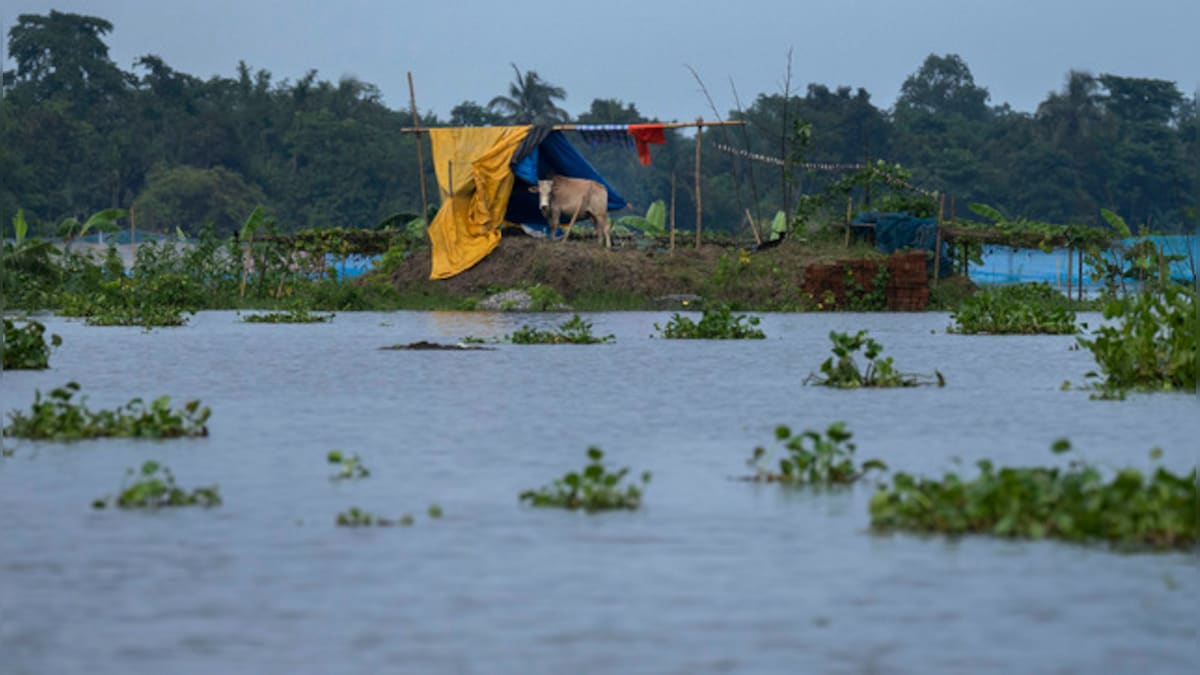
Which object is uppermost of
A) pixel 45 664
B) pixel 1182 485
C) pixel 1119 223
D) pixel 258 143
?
pixel 258 143

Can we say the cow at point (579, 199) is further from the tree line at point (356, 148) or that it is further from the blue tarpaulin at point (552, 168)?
the tree line at point (356, 148)

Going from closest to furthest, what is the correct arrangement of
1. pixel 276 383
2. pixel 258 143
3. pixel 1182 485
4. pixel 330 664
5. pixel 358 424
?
1. pixel 330 664
2. pixel 1182 485
3. pixel 358 424
4. pixel 276 383
5. pixel 258 143

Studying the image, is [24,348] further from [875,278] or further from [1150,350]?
[875,278]

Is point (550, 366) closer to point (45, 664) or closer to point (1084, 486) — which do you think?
point (1084, 486)

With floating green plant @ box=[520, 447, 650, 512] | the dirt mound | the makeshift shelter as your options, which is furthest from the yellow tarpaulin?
floating green plant @ box=[520, 447, 650, 512]

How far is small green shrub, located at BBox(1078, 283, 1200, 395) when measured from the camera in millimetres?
12500

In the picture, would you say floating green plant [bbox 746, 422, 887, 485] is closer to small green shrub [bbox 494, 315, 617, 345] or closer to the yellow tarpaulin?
small green shrub [bbox 494, 315, 617, 345]

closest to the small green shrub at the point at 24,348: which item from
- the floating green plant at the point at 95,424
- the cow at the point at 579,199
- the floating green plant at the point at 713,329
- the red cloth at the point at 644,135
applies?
the floating green plant at the point at 95,424

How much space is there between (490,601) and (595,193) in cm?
2618

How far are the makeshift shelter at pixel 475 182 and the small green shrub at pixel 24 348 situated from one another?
51.3 ft

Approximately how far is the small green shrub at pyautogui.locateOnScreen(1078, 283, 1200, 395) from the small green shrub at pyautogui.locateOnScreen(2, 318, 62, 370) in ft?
28.0

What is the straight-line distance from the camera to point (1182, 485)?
6.88m

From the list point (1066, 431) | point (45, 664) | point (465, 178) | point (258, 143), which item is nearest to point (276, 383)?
point (1066, 431)

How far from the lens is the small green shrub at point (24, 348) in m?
15.3
